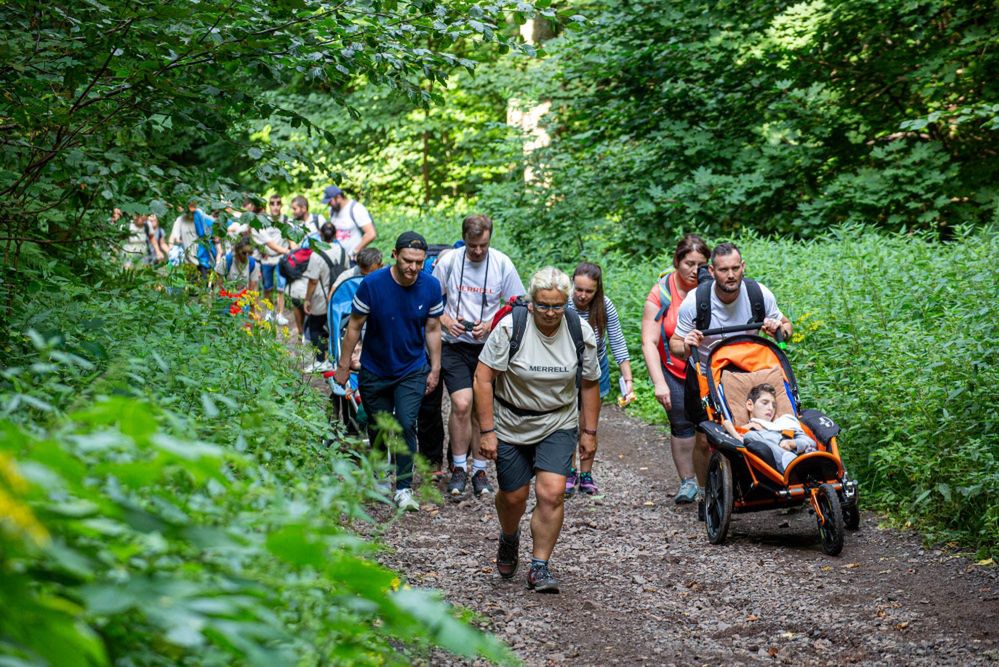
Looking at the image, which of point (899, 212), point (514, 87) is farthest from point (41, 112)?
point (514, 87)

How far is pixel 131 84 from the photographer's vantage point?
5.61 m

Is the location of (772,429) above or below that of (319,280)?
below

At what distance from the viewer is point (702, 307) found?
25.6 ft

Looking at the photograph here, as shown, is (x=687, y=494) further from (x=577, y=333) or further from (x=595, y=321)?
(x=577, y=333)

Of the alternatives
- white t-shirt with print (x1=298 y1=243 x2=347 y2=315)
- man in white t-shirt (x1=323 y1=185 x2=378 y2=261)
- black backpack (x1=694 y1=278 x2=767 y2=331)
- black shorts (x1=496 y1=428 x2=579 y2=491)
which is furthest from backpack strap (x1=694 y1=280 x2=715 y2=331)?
man in white t-shirt (x1=323 y1=185 x2=378 y2=261)

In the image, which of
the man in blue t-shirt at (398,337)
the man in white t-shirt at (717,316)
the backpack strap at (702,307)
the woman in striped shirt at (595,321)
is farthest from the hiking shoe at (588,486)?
the backpack strap at (702,307)

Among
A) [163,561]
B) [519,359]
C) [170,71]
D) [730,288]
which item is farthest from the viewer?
[730,288]

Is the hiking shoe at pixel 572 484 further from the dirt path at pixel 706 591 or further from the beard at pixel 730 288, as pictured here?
the beard at pixel 730 288

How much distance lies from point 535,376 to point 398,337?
2101 millimetres

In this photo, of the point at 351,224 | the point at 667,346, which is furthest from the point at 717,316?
the point at 351,224

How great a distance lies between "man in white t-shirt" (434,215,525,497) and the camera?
29.3 feet

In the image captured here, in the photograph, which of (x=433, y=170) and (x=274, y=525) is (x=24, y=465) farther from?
(x=433, y=170)

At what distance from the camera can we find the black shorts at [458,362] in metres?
9.04

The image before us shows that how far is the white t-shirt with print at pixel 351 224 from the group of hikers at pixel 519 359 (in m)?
4.29
